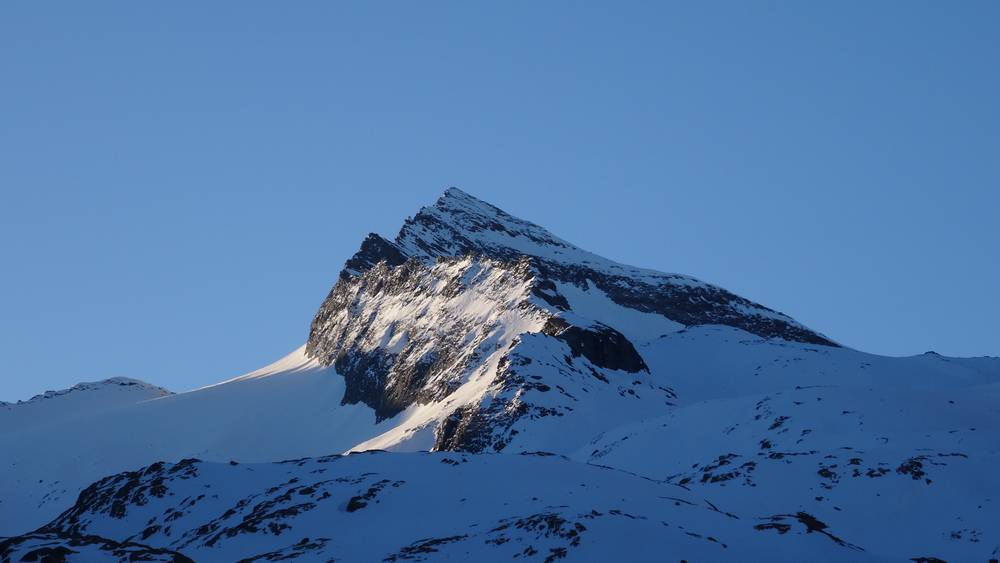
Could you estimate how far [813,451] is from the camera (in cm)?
7156

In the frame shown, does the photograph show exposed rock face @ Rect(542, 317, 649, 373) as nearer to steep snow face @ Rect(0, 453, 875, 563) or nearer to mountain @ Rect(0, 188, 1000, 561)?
mountain @ Rect(0, 188, 1000, 561)

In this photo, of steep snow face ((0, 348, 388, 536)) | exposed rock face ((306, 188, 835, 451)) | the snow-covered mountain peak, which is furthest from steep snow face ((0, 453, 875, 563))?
the snow-covered mountain peak

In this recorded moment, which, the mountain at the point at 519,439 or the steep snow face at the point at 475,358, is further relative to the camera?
the steep snow face at the point at 475,358

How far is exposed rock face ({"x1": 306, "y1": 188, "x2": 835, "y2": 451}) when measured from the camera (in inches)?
4090

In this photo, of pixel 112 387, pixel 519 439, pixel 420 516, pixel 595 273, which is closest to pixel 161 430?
pixel 112 387

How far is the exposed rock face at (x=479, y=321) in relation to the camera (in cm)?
10388

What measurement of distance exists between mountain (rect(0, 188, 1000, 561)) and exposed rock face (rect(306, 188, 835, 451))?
1.04ft

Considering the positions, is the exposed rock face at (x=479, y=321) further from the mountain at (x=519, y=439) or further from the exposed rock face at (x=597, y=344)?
the mountain at (x=519, y=439)

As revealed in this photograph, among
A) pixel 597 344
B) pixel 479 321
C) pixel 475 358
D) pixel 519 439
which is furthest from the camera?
pixel 479 321

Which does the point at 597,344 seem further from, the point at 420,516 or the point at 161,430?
the point at 420,516

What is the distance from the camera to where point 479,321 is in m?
126

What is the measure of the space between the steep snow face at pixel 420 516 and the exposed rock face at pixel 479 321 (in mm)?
26764

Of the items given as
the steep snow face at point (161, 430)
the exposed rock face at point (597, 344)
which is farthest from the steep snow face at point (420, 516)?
the steep snow face at point (161, 430)

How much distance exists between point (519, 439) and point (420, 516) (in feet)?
121
